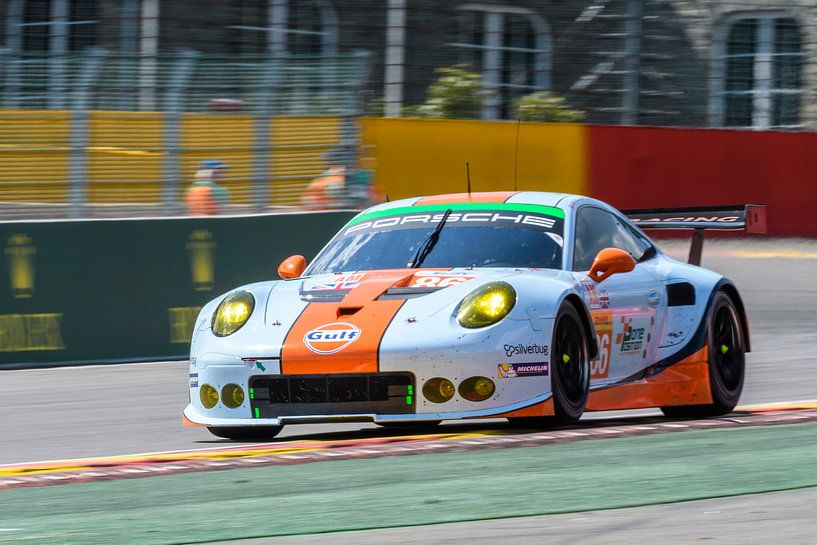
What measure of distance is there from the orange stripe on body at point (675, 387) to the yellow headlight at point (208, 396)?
1.85 metres

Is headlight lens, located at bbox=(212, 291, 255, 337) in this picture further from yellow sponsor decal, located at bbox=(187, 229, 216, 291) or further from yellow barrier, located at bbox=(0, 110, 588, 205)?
yellow sponsor decal, located at bbox=(187, 229, 216, 291)

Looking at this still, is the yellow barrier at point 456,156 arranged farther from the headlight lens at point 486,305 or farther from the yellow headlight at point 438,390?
the yellow headlight at point 438,390

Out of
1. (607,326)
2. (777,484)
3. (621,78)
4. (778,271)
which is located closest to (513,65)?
(621,78)

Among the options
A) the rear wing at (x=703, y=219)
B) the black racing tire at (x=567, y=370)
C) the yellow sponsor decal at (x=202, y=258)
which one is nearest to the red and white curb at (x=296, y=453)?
the black racing tire at (x=567, y=370)

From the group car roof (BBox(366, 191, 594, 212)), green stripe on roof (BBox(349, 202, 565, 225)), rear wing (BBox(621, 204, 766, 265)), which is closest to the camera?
green stripe on roof (BBox(349, 202, 565, 225))

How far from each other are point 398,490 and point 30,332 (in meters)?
6.75

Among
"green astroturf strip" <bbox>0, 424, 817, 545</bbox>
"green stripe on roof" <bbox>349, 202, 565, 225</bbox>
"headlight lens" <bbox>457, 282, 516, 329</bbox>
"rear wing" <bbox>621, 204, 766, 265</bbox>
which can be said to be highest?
"green stripe on roof" <bbox>349, 202, 565, 225</bbox>

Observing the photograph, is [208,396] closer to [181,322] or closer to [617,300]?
[617,300]

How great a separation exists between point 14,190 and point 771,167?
33.4 ft

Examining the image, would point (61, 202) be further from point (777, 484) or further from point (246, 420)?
point (777, 484)

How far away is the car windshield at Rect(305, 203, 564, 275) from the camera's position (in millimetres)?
7117

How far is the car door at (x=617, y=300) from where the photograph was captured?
6.99m

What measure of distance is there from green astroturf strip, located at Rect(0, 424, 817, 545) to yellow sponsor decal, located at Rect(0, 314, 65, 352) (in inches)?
233

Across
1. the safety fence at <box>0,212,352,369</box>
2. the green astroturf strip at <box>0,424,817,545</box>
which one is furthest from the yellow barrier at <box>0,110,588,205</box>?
the green astroturf strip at <box>0,424,817,545</box>
